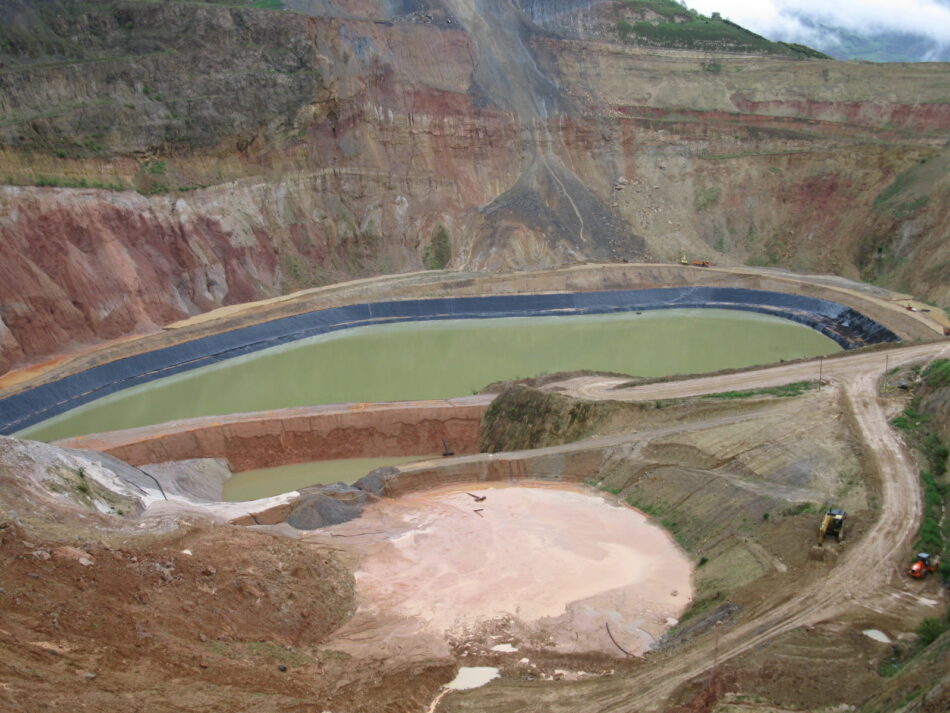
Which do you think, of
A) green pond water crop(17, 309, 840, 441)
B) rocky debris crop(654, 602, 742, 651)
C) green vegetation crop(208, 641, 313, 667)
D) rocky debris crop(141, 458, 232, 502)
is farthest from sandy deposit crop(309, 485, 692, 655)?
green pond water crop(17, 309, 840, 441)

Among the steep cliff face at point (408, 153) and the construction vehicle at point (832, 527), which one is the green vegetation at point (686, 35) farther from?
the construction vehicle at point (832, 527)

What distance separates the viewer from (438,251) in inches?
2090

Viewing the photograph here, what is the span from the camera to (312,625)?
649 inches

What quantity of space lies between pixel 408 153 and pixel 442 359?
18.2 meters

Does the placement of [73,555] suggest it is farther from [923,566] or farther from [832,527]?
[923,566]

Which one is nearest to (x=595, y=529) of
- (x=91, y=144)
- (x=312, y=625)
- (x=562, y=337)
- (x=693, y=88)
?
(x=312, y=625)

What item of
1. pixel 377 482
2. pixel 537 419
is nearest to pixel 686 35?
pixel 537 419

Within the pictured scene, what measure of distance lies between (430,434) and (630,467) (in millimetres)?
8776

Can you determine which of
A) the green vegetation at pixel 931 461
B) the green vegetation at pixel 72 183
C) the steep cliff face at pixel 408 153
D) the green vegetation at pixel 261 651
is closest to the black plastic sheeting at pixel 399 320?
the steep cliff face at pixel 408 153

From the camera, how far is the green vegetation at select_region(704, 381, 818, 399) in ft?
86.2

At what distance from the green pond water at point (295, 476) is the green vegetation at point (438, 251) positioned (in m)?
23.7

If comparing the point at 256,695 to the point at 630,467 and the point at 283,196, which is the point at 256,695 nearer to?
the point at 630,467

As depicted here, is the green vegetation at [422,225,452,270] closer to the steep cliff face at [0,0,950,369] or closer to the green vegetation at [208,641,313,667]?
the steep cliff face at [0,0,950,369]

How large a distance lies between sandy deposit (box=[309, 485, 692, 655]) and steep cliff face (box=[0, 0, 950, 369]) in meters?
23.5
